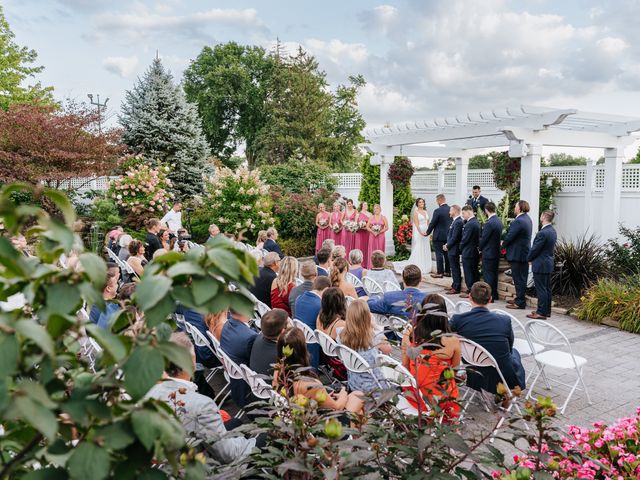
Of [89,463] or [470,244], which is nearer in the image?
[89,463]

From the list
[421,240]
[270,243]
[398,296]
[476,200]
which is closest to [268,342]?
[398,296]

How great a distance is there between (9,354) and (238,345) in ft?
11.9

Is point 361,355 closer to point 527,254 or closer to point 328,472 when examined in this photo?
point 328,472

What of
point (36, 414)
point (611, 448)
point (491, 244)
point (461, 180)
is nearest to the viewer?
point (36, 414)

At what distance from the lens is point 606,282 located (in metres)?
8.38

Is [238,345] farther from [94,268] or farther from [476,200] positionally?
[476,200]

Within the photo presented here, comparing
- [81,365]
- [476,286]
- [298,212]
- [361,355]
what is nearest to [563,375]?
[476,286]

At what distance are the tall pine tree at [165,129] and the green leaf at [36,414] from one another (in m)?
19.5

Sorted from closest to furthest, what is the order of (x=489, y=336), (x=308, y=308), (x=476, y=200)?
(x=489, y=336)
(x=308, y=308)
(x=476, y=200)

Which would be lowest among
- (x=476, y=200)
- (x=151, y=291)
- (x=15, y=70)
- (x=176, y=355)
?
(x=176, y=355)

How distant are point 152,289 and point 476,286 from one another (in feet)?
13.7

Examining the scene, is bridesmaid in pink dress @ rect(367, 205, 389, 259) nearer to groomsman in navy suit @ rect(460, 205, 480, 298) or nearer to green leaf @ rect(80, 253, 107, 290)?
groomsman in navy suit @ rect(460, 205, 480, 298)

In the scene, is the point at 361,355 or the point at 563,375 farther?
the point at 563,375

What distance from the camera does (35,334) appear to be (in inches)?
32.8
